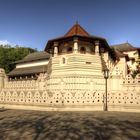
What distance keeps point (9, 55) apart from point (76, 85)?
4447 cm

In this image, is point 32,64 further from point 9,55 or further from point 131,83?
point 131,83

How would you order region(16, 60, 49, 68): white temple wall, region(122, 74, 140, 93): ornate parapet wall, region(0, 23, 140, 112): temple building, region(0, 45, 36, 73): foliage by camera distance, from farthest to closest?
region(0, 45, 36, 73): foliage < region(16, 60, 49, 68): white temple wall < region(122, 74, 140, 93): ornate parapet wall < region(0, 23, 140, 112): temple building

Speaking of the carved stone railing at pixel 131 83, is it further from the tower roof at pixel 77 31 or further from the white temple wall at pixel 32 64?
the white temple wall at pixel 32 64

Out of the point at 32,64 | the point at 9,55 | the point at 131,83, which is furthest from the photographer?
the point at 9,55

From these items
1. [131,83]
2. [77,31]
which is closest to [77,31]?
[77,31]

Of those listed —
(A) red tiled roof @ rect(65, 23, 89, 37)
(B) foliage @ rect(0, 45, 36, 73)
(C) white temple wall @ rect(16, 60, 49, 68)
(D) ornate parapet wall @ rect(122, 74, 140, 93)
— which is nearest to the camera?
(D) ornate parapet wall @ rect(122, 74, 140, 93)

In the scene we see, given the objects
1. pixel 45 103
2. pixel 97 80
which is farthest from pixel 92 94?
pixel 97 80

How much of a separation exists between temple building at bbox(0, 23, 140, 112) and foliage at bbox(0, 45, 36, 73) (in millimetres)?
33000

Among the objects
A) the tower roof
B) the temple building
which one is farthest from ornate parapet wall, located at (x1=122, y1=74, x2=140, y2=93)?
the tower roof

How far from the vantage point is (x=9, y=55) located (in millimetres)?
60000

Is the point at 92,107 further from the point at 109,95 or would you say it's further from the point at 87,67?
the point at 87,67

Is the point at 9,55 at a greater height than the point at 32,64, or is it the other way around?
the point at 9,55

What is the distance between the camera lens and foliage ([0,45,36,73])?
59.1 m

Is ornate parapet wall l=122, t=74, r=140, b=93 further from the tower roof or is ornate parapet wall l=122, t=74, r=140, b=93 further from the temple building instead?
the tower roof
